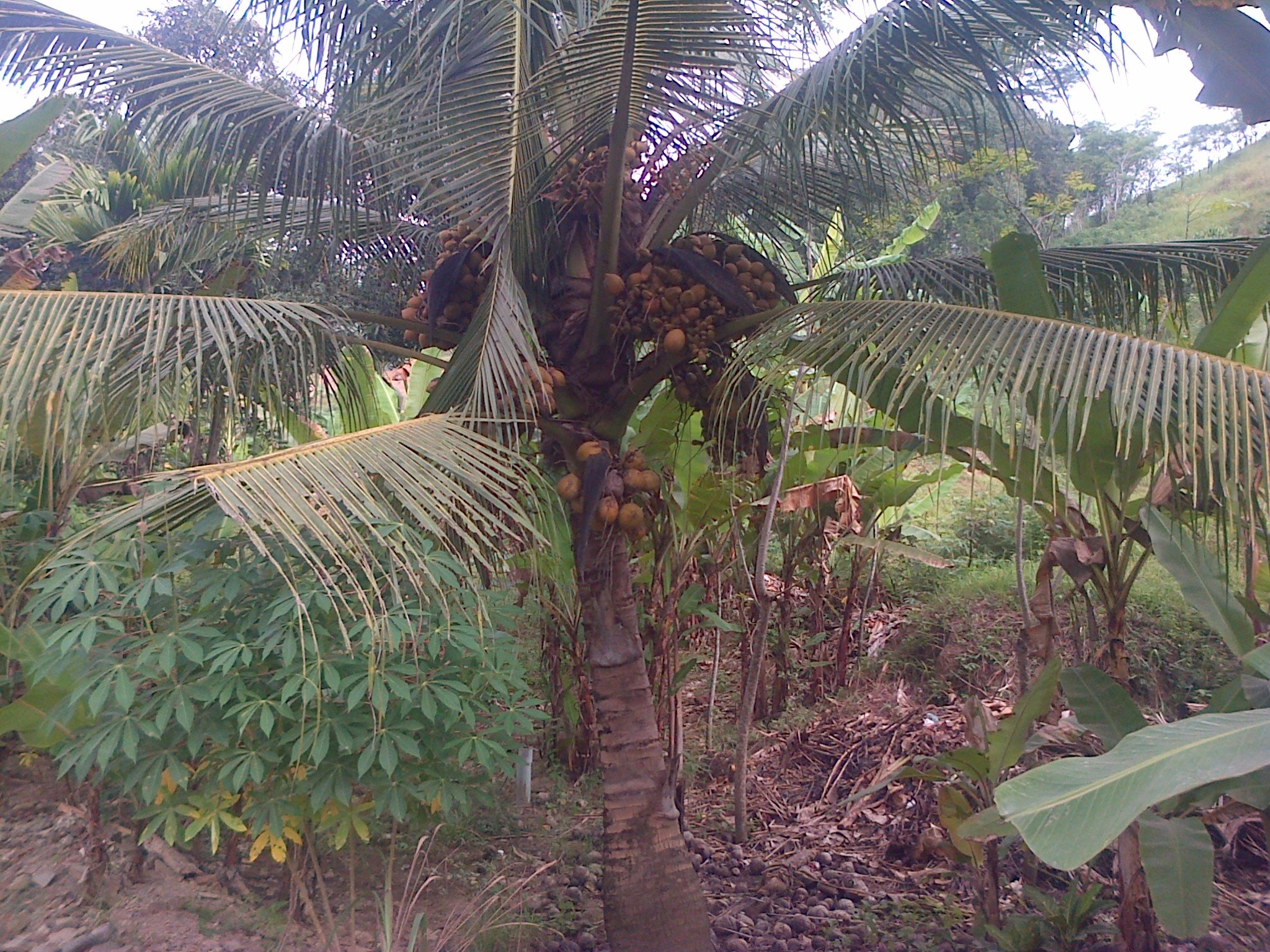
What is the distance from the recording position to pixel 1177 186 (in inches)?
638

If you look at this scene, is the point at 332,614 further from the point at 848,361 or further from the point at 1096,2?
the point at 1096,2

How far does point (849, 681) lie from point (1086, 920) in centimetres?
281

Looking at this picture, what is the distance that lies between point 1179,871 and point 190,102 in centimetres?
394

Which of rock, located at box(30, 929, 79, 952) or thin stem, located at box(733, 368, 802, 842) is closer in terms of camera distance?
rock, located at box(30, 929, 79, 952)

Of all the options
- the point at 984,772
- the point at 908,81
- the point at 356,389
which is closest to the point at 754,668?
the point at 984,772

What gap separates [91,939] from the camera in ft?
8.91

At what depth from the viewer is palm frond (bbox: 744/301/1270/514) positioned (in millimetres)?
1934

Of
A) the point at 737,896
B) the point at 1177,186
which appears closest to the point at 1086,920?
the point at 737,896

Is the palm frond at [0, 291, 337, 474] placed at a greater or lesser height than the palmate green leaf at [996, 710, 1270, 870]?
greater

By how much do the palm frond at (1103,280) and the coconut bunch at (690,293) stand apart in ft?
1.89

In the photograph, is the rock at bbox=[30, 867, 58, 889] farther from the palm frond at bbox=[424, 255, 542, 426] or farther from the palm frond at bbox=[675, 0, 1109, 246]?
the palm frond at bbox=[675, 0, 1109, 246]

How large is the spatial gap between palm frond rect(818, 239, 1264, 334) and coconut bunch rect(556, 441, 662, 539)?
3.76 ft

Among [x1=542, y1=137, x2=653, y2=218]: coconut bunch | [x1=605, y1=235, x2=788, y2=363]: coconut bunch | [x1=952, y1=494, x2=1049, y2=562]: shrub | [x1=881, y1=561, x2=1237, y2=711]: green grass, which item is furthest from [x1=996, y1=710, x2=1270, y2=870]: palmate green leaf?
[x1=952, y1=494, x2=1049, y2=562]: shrub

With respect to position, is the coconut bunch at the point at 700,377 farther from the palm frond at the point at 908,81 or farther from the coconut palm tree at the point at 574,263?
the palm frond at the point at 908,81
